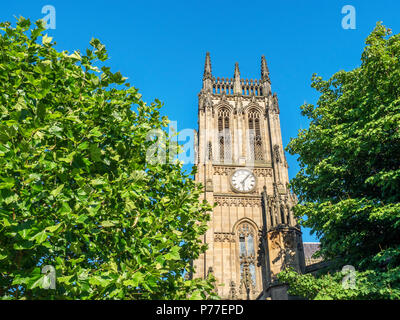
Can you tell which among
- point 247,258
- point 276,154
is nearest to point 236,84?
point 276,154

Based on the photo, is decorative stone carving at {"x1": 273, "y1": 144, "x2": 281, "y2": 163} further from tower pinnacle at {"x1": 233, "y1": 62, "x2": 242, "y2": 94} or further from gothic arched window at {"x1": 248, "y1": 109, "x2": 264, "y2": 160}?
tower pinnacle at {"x1": 233, "y1": 62, "x2": 242, "y2": 94}

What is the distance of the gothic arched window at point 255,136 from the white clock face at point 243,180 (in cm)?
273

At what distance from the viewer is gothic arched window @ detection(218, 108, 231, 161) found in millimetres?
43219

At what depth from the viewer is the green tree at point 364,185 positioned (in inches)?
442

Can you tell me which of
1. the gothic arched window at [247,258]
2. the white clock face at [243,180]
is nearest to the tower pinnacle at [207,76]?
Answer: the white clock face at [243,180]

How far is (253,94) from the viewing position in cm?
4869

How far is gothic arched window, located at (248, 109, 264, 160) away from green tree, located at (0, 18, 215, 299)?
34.1 meters

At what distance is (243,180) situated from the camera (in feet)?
135

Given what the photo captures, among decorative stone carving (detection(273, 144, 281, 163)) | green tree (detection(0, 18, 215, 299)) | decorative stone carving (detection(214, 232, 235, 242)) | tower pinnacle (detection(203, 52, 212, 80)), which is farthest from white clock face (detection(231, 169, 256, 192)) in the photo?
green tree (detection(0, 18, 215, 299))

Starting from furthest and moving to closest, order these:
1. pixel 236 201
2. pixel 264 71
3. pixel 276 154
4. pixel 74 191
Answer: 1. pixel 264 71
2. pixel 276 154
3. pixel 236 201
4. pixel 74 191

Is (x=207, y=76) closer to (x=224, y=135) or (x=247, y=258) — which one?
(x=224, y=135)

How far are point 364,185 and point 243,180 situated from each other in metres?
28.4
